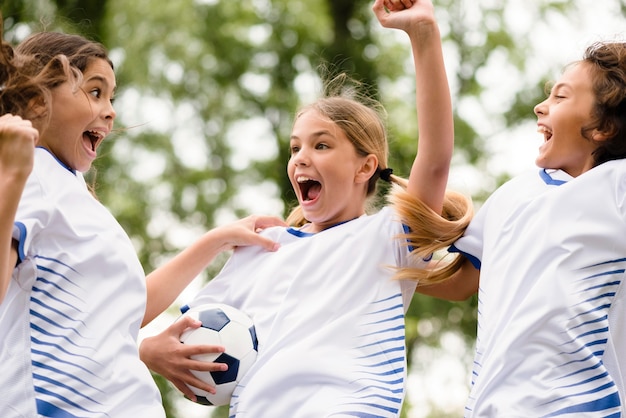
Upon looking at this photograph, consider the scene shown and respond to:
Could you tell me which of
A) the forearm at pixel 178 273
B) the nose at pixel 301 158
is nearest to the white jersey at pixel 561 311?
the nose at pixel 301 158

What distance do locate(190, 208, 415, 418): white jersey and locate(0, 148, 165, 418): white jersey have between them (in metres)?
0.61

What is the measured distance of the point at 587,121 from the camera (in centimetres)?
454

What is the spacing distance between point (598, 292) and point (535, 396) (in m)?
0.49

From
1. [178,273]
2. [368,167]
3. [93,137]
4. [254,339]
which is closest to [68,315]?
[93,137]

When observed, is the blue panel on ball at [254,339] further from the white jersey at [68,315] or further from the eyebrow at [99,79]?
the eyebrow at [99,79]

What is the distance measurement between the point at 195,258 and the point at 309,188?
0.67m

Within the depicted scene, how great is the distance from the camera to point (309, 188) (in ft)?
17.2

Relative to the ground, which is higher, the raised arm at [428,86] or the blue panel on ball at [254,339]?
the raised arm at [428,86]

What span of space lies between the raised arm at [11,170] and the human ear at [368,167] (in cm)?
199

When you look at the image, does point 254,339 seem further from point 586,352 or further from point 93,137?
point 586,352

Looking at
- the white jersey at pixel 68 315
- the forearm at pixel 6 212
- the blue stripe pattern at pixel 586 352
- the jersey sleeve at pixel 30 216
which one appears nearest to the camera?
the forearm at pixel 6 212

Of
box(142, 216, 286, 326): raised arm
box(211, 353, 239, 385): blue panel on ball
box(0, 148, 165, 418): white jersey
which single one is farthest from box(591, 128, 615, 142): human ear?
box(0, 148, 165, 418): white jersey

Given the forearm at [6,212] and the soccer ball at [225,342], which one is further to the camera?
the soccer ball at [225,342]

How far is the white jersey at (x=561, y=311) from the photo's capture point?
4.11 m
